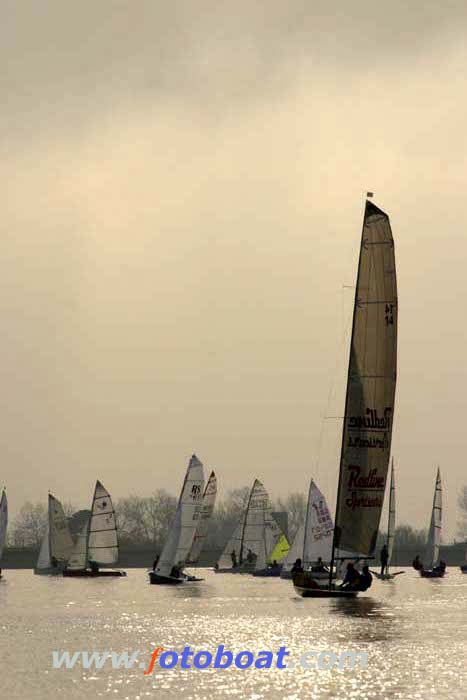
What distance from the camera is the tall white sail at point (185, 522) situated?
279 ft

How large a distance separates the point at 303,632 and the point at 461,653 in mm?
8109

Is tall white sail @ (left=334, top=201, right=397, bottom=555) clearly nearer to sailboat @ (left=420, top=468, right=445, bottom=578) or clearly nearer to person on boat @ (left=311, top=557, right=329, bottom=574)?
person on boat @ (left=311, top=557, right=329, bottom=574)

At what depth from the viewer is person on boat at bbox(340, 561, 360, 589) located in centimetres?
5906

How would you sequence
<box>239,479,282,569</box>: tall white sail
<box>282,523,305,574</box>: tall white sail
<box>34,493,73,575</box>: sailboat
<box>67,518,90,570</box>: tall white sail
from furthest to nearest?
1. <box>239,479,282,569</box>: tall white sail
2. <box>34,493,73,575</box>: sailboat
3. <box>67,518,90,570</box>: tall white sail
4. <box>282,523,305,574</box>: tall white sail

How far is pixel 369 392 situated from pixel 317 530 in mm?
26524

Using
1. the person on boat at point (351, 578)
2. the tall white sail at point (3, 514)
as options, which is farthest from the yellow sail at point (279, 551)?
the person on boat at point (351, 578)

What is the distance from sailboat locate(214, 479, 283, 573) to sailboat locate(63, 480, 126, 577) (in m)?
15.7

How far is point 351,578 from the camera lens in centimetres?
5938

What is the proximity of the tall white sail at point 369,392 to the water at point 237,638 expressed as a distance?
3.89 meters

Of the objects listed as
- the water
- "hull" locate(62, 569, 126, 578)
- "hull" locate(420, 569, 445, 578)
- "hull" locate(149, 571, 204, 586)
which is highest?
"hull" locate(420, 569, 445, 578)

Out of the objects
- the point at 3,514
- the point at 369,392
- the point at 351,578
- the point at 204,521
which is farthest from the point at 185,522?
the point at 369,392

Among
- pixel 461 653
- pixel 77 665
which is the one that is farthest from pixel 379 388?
pixel 77 665

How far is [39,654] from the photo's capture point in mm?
38469

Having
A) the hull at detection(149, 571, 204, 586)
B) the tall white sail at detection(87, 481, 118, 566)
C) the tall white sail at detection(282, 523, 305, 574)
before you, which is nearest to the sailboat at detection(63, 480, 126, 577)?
the tall white sail at detection(87, 481, 118, 566)
